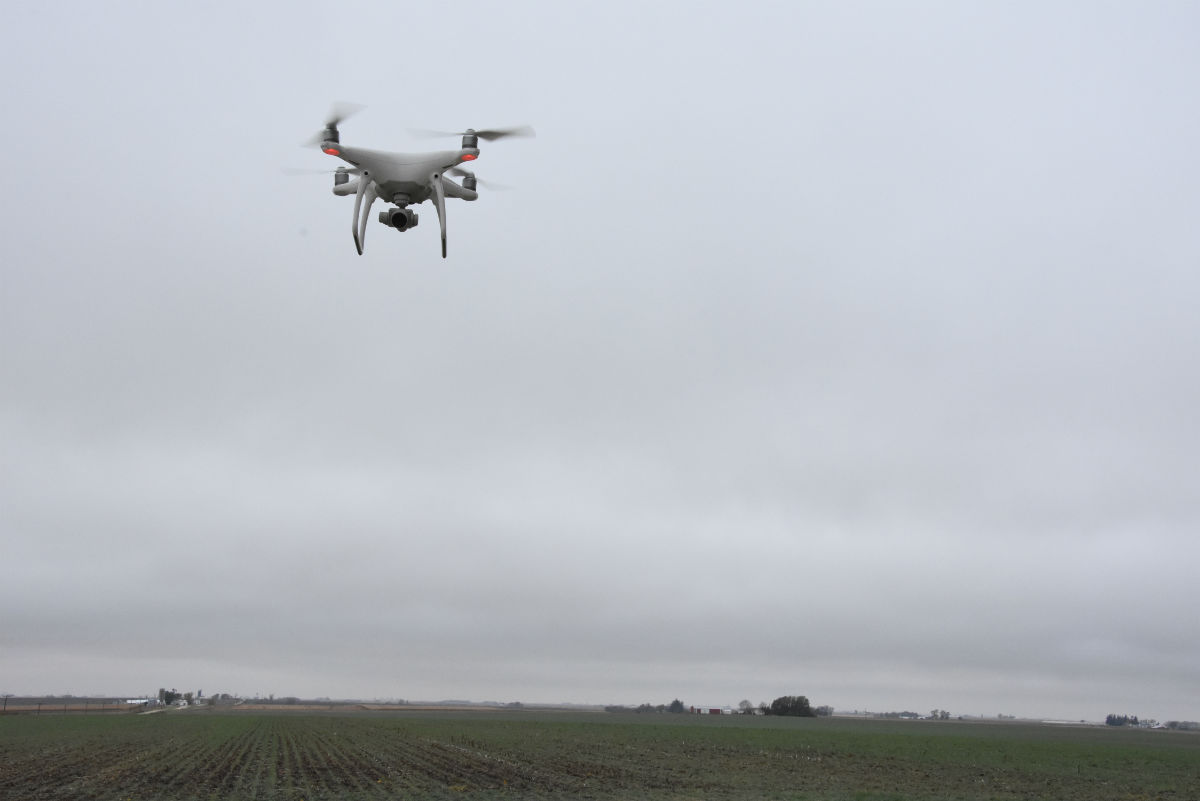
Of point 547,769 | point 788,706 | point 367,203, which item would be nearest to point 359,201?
point 367,203

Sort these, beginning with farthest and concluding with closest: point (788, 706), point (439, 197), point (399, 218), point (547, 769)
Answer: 1. point (788, 706)
2. point (547, 769)
3. point (399, 218)
4. point (439, 197)

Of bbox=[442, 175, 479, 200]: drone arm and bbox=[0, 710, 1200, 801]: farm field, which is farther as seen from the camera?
bbox=[0, 710, 1200, 801]: farm field

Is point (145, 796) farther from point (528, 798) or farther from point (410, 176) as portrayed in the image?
point (410, 176)

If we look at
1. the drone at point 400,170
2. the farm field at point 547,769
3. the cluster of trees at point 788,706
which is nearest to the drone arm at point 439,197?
the drone at point 400,170

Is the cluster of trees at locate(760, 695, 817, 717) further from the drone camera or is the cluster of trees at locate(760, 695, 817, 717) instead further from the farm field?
the drone camera

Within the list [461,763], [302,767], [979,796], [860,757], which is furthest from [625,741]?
[979,796]

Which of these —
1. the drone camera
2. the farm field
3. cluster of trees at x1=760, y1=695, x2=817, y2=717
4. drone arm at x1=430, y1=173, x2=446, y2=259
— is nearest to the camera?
drone arm at x1=430, y1=173, x2=446, y2=259

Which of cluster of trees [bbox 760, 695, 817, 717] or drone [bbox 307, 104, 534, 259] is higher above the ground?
drone [bbox 307, 104, 534, 259]

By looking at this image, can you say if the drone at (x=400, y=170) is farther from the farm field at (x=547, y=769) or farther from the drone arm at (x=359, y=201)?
the farm field at (x=547, y=769)

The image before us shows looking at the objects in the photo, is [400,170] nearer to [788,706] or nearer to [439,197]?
[439,197]

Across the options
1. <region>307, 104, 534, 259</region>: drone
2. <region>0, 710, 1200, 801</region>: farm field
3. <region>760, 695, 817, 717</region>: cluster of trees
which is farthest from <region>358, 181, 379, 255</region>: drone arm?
<region>760, 695, 817, 717</region>: cluster of trees
